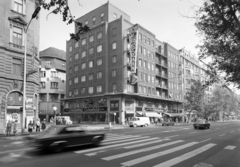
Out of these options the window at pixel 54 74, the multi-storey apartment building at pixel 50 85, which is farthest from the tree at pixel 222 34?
the window at pixel 54 74

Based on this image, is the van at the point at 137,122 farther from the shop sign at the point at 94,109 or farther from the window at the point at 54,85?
the window at the point at 54,85

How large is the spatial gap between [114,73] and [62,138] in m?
37.8

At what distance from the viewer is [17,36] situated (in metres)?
27.1

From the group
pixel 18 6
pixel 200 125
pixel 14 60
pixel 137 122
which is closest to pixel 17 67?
pixel 14 60

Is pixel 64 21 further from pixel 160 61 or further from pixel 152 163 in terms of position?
pixel 160 61

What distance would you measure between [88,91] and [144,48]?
17.6m

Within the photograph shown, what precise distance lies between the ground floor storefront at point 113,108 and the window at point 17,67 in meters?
20.3

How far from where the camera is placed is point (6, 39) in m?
25.7

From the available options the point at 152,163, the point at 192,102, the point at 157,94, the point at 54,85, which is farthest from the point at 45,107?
the point at 152,163

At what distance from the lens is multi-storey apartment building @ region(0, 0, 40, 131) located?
24.8m

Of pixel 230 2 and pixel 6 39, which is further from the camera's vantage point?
pixel 6 39

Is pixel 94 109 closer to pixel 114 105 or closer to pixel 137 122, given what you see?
pixel 114 105

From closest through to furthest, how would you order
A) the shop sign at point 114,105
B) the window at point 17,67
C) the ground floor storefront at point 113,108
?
the window at point 17,67, the ground floor storefront at point 113,108, the shop sign at point 114,105

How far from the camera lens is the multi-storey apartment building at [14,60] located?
24775mm
